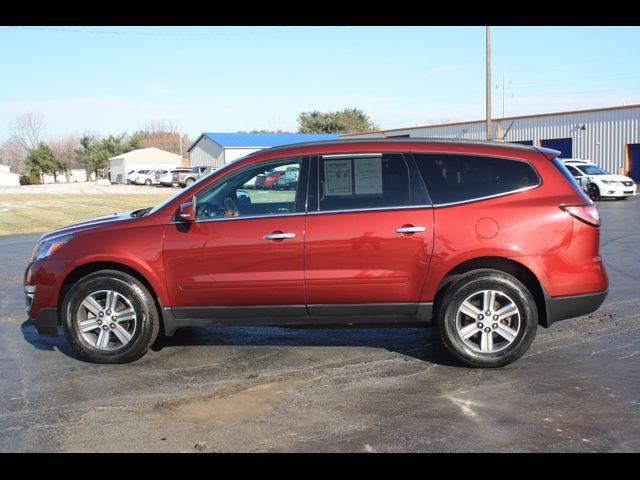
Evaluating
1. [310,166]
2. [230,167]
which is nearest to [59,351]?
[230,167]

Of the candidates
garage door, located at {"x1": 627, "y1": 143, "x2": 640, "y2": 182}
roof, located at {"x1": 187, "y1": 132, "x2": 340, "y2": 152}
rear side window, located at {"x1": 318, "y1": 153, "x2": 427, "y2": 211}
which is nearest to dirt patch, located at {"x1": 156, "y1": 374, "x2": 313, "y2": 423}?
rear side window, located at {"x1": 318, "y1": 153, "x2": 427, "y2": 211}

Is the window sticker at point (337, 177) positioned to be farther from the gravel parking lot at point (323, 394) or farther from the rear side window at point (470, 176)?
the gravel parking lot at point (323, 394)

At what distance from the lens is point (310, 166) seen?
5.76 m

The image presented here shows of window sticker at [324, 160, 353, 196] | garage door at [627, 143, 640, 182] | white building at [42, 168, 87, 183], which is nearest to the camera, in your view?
window sticker at [324, 160, 353, 196]

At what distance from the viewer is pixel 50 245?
19.6 ft

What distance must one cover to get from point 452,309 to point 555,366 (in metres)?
0.98

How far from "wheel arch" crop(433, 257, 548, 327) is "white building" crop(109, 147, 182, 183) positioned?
7599 centimetres

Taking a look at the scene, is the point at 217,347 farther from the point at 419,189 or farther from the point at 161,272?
the point at 419,189

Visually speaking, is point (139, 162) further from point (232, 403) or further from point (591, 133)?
point (232, 403)

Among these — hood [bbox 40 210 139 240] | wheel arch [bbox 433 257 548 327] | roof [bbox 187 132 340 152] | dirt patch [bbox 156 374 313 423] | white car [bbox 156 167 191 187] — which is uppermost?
roof [bbox 187 132 340 152]

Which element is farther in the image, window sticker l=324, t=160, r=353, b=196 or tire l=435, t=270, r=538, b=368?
window sticker l=324, t=160, r=353, b=196

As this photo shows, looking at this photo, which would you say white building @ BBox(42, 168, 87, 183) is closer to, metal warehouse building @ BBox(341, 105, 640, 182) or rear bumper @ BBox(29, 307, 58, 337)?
metal warehouse building @ BBox(341, 105, 640, 182)

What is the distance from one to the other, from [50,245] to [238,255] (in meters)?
1.72

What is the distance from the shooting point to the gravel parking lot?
4.18 metres
